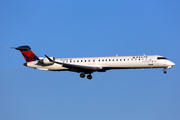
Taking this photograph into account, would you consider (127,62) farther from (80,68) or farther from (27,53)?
(27,53)

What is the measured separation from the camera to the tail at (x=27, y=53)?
45.6 meters

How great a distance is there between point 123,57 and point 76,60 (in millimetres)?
7084

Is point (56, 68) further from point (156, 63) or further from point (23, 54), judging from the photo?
point (156, 63)

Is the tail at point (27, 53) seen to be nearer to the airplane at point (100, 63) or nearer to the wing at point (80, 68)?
the airplane at point (100, 63)

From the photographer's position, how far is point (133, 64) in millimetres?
40219

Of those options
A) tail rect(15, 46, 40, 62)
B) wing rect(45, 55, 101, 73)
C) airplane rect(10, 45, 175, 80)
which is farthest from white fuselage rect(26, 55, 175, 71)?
tail rect(15, 46, 40, 62)

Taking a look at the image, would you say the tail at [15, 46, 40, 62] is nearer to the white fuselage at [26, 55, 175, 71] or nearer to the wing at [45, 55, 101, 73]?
the wing at [45, 55, 101, 73]

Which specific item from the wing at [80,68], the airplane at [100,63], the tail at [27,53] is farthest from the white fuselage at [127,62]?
the tail at [27,53]

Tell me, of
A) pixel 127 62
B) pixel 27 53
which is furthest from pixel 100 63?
pixel 27 53

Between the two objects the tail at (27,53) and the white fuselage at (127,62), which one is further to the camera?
the tail at (27,53)

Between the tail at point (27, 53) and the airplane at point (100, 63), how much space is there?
626mm

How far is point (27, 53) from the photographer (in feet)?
150

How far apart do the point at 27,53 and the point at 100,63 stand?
40.2ft

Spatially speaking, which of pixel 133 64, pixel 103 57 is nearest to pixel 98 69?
pixel 103 57
